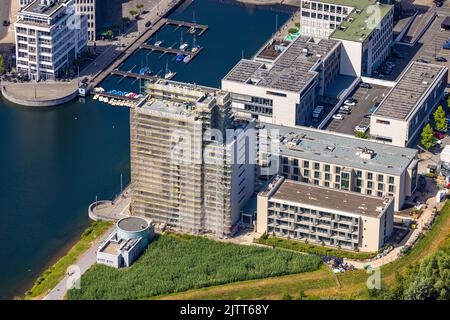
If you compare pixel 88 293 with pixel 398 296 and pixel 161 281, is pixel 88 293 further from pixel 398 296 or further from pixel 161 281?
pixel 398 296

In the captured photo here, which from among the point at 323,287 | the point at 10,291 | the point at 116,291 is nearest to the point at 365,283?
the point at 323,287

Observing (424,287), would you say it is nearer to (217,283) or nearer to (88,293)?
(217,283)

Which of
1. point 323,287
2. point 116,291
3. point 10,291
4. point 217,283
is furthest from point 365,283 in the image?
point 10,291

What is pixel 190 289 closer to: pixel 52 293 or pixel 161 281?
pixel 161 281
